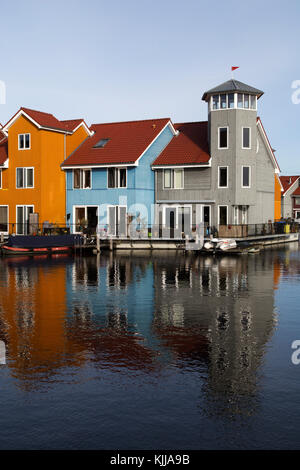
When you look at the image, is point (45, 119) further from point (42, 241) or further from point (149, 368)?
point (149, 368)

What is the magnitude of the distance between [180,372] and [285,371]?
6.99ft

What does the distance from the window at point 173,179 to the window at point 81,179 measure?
7.56m

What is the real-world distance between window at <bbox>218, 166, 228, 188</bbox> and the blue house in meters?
6.99

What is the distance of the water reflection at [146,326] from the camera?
34.5ft

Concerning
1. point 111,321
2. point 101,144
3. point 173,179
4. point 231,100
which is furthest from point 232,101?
point 111,321

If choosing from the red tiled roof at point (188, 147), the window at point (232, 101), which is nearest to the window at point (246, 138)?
the window at point (232, 101)

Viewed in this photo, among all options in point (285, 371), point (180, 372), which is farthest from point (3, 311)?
point (285, 371)

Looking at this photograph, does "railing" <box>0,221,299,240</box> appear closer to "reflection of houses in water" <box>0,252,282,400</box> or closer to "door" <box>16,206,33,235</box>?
"door" <box>16,206,33,235</box>

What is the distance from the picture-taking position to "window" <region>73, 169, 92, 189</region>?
5206 cm

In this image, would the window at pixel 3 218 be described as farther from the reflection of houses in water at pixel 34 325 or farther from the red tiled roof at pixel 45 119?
the reflection of houses in water at pixel 34 325

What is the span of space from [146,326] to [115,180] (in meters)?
36.5

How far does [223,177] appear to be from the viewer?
1922 inches

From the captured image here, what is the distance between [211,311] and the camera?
17219 millimetres

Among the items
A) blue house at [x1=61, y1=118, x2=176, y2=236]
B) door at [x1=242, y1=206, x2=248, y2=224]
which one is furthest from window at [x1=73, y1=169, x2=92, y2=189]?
door at [x1=242, y1=206, x2=248, y2=224]
